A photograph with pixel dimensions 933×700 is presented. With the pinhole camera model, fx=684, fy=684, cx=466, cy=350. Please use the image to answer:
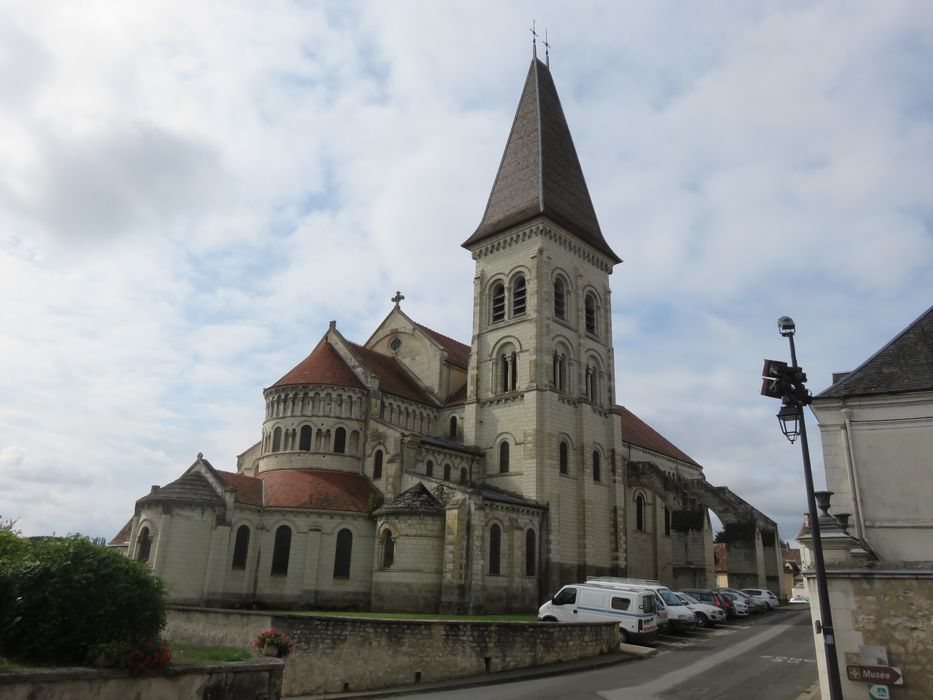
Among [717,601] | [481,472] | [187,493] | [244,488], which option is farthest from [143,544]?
[717,601]

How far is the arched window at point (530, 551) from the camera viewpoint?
114ft

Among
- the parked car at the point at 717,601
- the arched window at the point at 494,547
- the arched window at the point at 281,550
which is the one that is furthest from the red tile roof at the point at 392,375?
the parked car at the point at 717,601

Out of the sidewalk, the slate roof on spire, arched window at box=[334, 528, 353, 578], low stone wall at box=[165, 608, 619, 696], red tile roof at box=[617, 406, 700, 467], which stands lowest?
the sidewalk

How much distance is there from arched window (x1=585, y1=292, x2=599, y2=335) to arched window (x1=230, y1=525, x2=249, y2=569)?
2378 cm

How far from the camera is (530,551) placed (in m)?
35.3

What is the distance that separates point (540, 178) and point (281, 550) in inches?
1045

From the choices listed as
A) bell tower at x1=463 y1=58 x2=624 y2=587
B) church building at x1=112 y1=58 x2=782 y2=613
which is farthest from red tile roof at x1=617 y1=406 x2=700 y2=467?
bell tower at x1=463 y1=58 x2=624 y2=587

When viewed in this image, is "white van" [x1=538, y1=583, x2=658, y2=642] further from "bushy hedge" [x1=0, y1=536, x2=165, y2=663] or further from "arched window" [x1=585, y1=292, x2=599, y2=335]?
"arched window" [x1=585, y1=292, x2=599, y2=335]

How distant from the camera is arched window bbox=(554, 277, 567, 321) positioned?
41844 millimetres

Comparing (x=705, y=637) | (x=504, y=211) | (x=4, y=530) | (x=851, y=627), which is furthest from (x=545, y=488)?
(x=4, y=530)

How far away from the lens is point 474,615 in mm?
30359

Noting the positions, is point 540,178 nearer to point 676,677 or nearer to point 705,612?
point 705,612

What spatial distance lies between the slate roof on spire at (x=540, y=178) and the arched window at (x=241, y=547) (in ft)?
74.9

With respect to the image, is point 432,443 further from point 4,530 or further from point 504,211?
point 4,530
